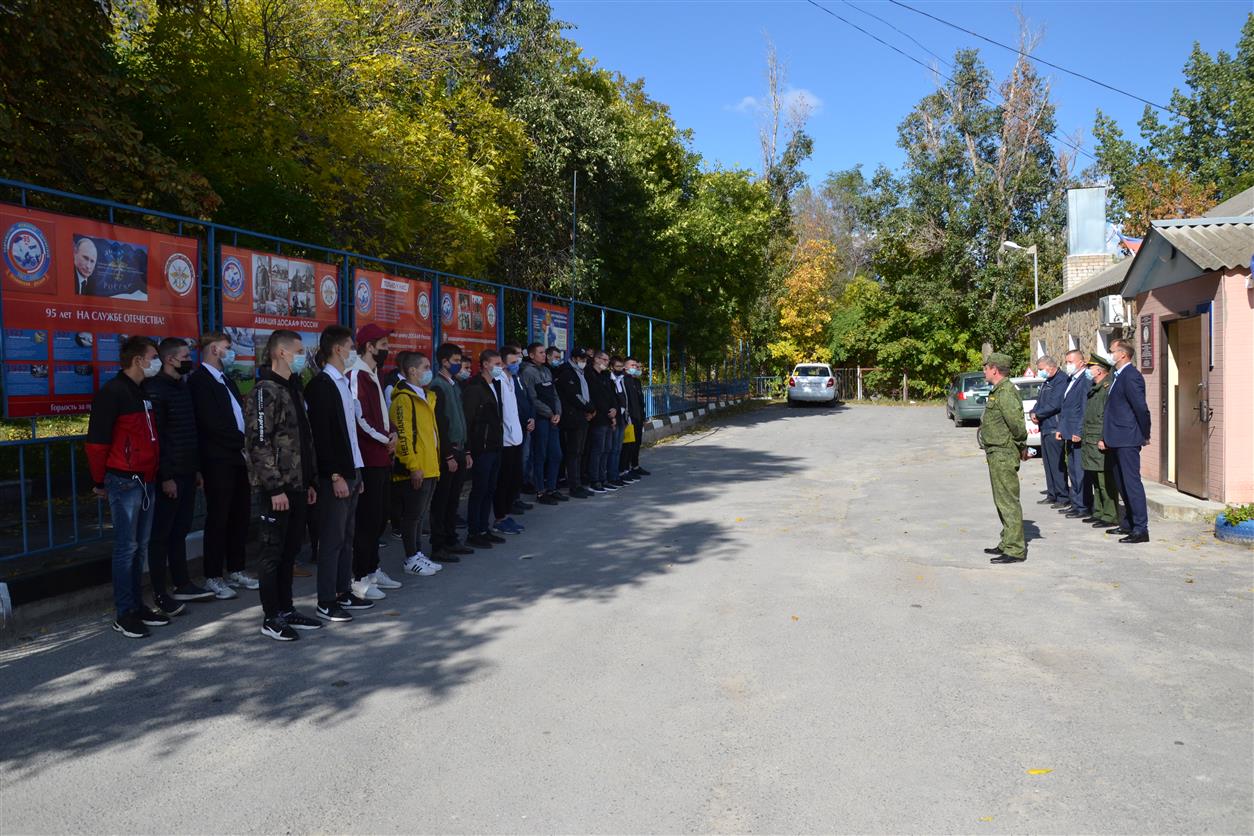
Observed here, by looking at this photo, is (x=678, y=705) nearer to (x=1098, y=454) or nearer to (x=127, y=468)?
(x=127, y=468)

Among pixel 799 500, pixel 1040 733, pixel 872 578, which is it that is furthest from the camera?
pixel 799 500

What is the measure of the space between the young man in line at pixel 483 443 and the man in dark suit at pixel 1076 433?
679 centimetres

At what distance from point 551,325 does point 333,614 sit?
34.1ft

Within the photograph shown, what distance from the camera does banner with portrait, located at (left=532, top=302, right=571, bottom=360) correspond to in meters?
15.4

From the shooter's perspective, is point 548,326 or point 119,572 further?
point 548,326

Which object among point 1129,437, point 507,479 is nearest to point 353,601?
point 507,479

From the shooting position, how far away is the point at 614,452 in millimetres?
13359

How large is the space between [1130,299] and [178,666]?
532 inches

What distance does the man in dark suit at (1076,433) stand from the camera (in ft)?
35.1

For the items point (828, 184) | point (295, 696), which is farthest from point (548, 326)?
point (828, 184)

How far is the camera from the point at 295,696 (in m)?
4.77

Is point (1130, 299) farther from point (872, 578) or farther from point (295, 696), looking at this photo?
point (295, 696)

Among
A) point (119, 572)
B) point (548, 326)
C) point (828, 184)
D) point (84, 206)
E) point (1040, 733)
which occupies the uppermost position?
point (828, 184)

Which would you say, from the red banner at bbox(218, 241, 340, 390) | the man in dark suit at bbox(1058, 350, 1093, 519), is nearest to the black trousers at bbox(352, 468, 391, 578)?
the red banner at bbox(218, 241, 340, 390)
